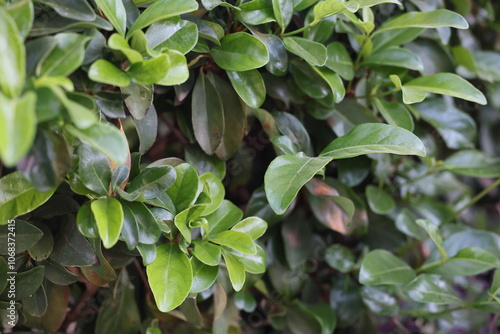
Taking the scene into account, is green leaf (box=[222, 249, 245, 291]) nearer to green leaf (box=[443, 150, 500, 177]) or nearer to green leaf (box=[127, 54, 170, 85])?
green leaf (box=[127, 54, 170, 85])

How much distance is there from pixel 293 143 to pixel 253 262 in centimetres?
16

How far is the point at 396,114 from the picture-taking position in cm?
68

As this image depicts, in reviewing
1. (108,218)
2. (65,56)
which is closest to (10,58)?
(65,56)

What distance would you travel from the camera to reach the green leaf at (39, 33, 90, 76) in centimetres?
40

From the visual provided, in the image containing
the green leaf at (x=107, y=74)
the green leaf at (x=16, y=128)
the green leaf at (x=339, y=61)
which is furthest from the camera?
the green leaf at (x=339, y=61)

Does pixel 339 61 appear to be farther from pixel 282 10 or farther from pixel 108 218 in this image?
pixel 108 218

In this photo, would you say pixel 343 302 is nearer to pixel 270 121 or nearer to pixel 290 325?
pixel 290 325

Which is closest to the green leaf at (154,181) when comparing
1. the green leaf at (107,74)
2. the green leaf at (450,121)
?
the green leaf at (107,74)

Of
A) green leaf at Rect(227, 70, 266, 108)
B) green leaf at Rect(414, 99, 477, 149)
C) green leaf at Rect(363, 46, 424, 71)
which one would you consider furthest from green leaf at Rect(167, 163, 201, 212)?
green leaf at Rect(414, 99, 477, 149)

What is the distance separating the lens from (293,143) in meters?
0.63

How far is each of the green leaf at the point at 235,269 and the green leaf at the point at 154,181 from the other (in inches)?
4.7

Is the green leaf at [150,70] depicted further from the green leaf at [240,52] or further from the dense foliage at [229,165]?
the green leaf at [240,52]

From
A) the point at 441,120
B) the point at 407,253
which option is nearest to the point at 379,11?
the point at 441,120

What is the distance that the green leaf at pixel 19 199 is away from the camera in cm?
48
